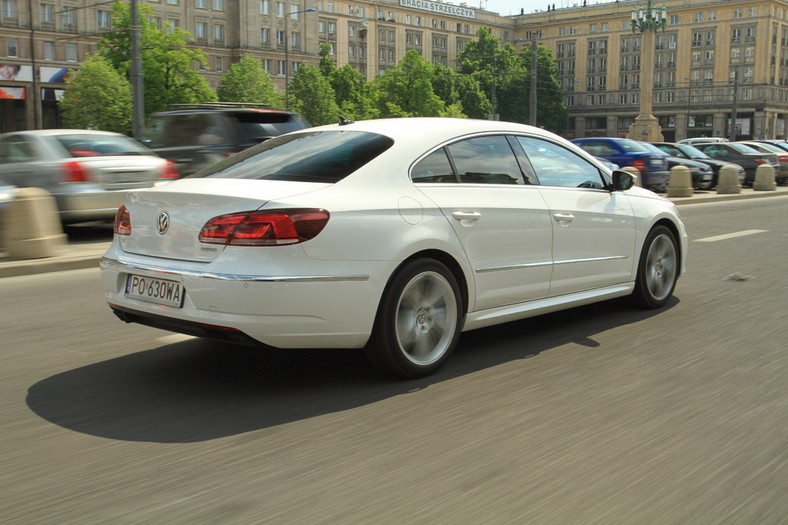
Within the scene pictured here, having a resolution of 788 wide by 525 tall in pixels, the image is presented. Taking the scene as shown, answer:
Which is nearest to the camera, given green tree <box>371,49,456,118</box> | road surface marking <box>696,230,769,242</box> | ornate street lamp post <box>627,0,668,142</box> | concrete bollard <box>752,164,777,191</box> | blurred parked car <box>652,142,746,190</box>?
road surface marking <box>696,230,769,242</box>

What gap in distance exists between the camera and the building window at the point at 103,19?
7802cm

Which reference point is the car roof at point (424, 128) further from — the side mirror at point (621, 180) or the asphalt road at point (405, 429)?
the asphalt road at point (405, 429)

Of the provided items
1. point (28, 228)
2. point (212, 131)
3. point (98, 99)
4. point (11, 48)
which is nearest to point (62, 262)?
point (28, 228)

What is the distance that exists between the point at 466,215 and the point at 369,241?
31.0 inches

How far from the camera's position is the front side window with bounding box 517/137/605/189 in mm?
5660

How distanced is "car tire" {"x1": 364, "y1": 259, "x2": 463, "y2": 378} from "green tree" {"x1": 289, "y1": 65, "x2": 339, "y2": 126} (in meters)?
82.6

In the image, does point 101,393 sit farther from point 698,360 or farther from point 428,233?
point 698,360

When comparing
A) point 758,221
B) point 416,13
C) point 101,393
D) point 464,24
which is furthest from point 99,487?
point 464,24

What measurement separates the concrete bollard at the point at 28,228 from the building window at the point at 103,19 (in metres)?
74.8

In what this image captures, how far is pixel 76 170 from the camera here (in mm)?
11852

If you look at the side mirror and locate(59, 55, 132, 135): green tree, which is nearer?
the side mirror

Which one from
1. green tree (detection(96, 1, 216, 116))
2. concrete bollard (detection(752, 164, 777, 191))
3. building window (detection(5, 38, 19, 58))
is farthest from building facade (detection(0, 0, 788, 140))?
concrete bollard (detection(752, 164, 777, 191))

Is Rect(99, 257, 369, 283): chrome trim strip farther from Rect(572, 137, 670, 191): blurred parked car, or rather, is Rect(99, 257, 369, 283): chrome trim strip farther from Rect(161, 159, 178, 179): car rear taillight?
Rect(572, 137, 670, 191): blurred parked car

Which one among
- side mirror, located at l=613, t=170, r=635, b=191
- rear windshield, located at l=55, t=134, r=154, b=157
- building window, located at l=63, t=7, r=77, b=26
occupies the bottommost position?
side mirror, located at l=613, t=170, r=635, b=191
